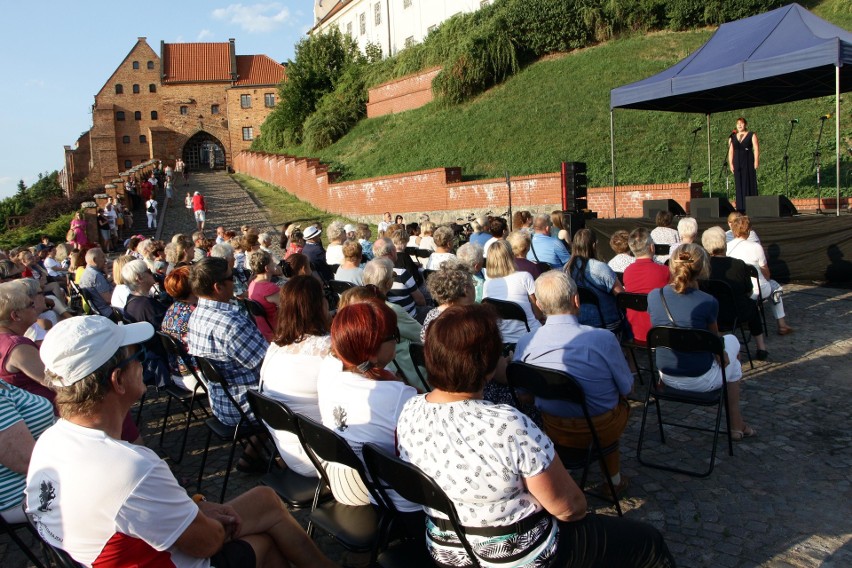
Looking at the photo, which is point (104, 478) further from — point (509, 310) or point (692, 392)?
point (692, 392)

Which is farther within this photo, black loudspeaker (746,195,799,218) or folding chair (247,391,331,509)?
black loudspeaker (746,195,799,218)

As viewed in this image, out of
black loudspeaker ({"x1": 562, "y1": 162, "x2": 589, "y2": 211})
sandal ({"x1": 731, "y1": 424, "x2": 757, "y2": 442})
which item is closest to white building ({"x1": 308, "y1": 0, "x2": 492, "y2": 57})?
black loudspeaker ({"x1": 562, "y1": 162, "x2": 589, "y2": 211})

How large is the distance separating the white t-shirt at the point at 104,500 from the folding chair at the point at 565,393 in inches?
74.1

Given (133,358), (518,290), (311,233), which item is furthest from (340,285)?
(133,358)

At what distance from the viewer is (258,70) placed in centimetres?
6719

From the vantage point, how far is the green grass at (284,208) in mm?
26078

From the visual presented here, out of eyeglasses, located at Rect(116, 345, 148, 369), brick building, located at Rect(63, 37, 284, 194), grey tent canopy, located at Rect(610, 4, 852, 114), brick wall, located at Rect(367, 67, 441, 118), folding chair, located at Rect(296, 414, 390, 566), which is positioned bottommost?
folding chair, located at Rect(296, 414, 390, 566)

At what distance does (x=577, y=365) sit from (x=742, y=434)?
1.78 metres

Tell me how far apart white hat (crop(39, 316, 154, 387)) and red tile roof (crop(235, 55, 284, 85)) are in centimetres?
6692

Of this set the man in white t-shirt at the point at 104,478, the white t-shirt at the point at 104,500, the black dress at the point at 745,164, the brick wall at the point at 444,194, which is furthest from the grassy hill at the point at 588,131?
the white t-shirt at the point at 104,500

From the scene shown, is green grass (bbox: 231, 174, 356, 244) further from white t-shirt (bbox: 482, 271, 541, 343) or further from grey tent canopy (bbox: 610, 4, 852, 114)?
white t-shirt (bbox: 482, 271, 541, 343)

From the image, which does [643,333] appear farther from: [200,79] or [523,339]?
[200,79]

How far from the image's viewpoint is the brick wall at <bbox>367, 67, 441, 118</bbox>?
32.3 m

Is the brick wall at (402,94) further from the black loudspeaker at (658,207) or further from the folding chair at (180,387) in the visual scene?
the folding chair at (180,387)
